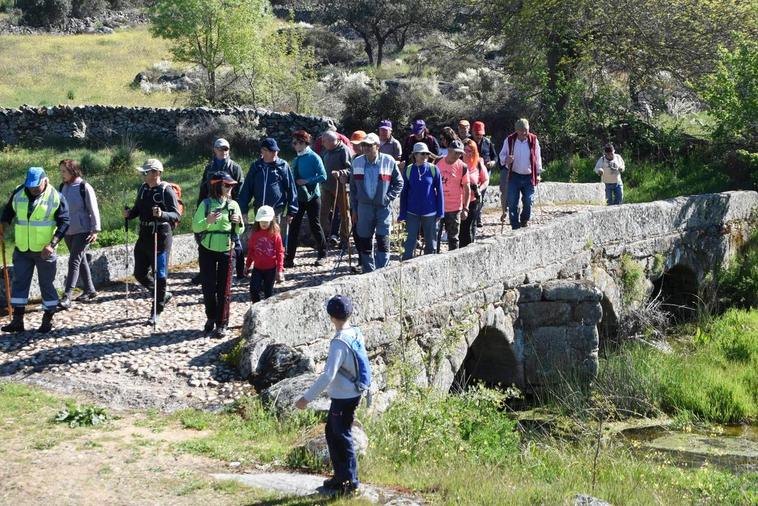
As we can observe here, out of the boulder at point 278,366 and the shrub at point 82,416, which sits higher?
the boulder at point 278,366

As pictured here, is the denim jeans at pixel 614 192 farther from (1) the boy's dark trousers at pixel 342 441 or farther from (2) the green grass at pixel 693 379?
(1) the boy's dark trousers at pixel 342 441

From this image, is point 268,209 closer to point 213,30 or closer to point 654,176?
point 654,176

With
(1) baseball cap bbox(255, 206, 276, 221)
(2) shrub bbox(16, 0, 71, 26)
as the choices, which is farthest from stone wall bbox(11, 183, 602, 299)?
(2) shrub bbox(16, 0, 71, 26)

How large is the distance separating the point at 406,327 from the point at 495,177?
13272 millimetres

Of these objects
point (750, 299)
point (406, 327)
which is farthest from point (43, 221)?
point (750, 299)

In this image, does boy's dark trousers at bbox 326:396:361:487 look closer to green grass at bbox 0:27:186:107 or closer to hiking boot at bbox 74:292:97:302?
hiking boot at bbox 74:292:97:302

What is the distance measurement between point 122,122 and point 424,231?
693 inches

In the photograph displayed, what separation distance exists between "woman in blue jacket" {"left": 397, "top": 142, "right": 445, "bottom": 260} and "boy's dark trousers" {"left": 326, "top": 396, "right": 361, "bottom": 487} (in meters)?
5.55

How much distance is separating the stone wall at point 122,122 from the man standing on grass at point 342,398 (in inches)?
795

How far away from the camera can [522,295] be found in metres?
12.8

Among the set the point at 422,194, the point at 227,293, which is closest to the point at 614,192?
the point at 422,194

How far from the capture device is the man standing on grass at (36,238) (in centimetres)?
955

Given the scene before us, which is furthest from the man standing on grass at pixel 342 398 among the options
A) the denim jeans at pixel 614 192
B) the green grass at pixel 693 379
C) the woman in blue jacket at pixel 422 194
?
the denim jeans at pixel 614 192

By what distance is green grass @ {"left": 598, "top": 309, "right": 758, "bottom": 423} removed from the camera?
13.1 metres
